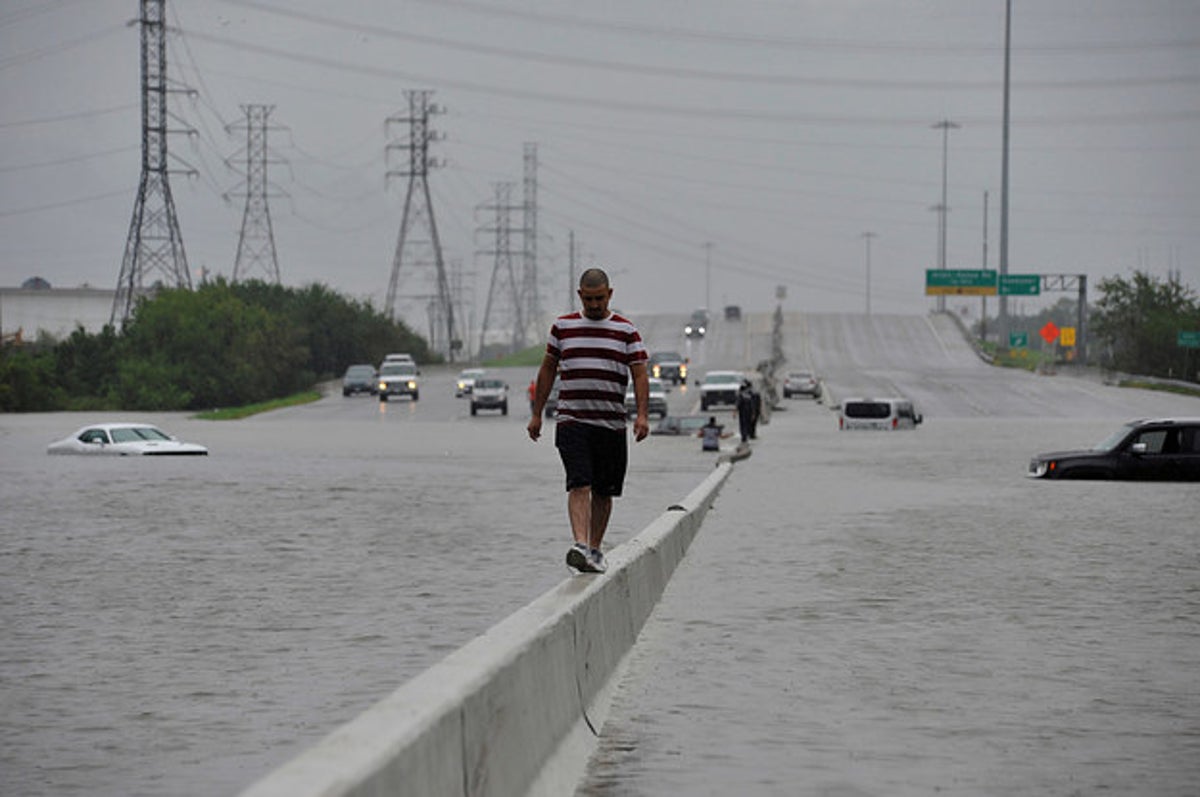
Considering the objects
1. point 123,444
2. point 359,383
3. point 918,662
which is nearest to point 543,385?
point 918,662

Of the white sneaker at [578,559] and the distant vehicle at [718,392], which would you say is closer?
the white sneaker at [578,559]

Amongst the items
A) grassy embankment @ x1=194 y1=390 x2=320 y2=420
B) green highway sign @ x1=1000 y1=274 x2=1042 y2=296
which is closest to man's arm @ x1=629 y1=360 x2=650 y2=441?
grassy embankment @ x1=194 y1=390 x2=320 y2=420

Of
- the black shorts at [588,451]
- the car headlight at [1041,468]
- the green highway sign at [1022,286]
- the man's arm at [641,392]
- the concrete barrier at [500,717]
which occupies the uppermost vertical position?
the green highway sign at [1022,286]

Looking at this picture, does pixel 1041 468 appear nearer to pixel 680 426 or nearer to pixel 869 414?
pixel 680 426

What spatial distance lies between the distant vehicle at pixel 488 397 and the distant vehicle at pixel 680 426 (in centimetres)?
1916

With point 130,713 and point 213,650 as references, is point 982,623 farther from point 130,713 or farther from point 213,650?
point 130,713

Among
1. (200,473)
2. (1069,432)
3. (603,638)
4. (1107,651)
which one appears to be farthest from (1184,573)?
(1069,432)

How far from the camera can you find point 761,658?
11.8 m

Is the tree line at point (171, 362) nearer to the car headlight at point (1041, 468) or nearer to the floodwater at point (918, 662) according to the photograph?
the car headlight at point (1041, 468)

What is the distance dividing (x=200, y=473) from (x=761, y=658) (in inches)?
1174

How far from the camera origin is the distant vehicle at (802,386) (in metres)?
99.4

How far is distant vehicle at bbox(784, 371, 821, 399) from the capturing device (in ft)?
326

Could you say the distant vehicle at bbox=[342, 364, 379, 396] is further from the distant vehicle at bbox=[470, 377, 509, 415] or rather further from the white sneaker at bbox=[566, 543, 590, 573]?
the white sneaker at bbox=[566, 543, 590, 573]

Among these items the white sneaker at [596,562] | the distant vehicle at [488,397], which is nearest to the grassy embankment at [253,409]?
the distant vehicle at [488,397]
